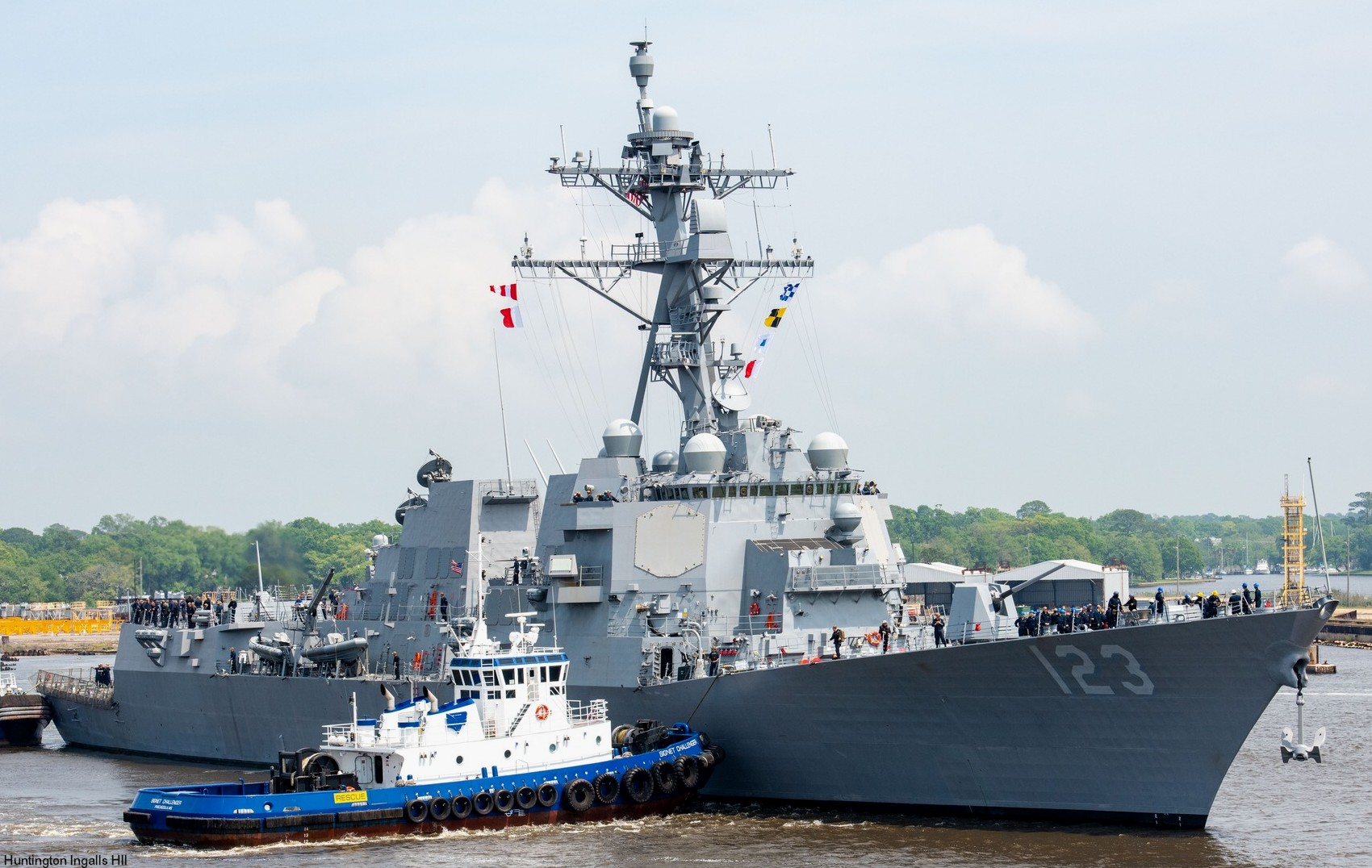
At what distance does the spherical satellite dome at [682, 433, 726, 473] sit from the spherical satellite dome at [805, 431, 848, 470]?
4.65 ft

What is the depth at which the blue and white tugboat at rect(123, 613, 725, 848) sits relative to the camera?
21.8 m

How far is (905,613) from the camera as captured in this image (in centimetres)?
2591

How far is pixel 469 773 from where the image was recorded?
2286 centimetres

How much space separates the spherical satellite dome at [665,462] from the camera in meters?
27.5

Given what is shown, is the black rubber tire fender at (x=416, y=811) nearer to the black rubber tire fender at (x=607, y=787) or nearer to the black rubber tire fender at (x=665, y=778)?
the black rubber tire fender at (x=607, y=787)

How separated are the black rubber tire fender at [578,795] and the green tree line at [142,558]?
4654 cm

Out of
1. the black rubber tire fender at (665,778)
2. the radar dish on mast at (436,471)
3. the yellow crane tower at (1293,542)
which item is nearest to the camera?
the black rubber tire fender at (665,778)

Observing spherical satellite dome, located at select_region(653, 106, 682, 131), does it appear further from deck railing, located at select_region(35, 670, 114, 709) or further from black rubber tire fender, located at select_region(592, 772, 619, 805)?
deck railing, located at select_region(35, 670, 114, 709)

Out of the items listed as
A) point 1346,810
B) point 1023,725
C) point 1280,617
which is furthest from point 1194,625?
point 1346,810

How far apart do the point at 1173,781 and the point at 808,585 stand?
606 cm

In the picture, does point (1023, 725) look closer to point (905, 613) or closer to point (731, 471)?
point (905, 613)
